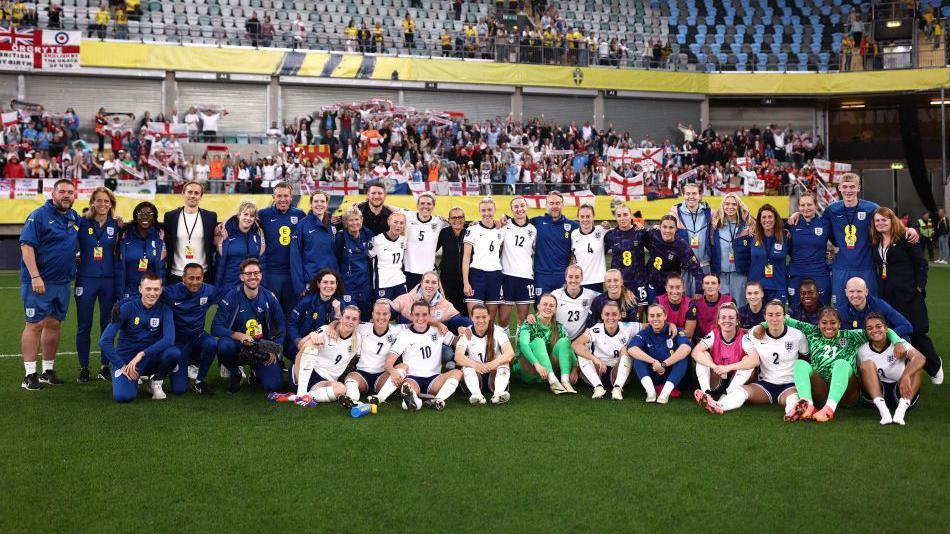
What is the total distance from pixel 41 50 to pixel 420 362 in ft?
74.8

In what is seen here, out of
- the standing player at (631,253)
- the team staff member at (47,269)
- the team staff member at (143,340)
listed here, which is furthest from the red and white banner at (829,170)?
the team staff member at (47,269)

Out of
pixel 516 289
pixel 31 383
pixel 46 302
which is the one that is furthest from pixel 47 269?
pixel 516 289

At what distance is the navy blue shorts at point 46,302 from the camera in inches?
314

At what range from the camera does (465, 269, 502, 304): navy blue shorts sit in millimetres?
9188

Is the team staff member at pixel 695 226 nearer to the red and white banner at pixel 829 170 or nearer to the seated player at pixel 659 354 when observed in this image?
the seated player at pixel 659 354

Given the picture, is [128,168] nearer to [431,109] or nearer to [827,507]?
[431,109]

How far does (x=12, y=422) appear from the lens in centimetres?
677

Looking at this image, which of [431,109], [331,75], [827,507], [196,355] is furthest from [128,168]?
[827,507]

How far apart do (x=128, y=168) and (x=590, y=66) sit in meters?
17.7

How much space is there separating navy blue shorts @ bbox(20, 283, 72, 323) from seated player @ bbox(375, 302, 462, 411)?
10.5 ft

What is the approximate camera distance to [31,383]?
8.04 metres

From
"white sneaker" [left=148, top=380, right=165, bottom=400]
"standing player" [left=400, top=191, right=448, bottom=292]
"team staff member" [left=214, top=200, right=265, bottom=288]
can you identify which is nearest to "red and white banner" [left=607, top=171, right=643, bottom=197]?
"standing player" [left=400, top=191, right=448, bottom=292]

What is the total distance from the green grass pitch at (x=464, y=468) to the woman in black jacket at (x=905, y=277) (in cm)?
67

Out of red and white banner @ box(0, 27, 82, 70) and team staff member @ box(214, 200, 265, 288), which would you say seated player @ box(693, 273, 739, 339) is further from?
red and white banner @ box(0, 27, 82, 70)
